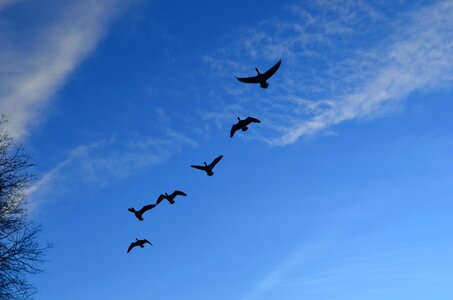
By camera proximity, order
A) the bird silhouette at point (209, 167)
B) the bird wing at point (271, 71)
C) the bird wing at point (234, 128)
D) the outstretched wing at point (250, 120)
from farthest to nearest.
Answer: the bird silhouette at point (209, 167)
the bird wing at point (234, 128)
the outstretched wing at point (250, 120)
the bird wing at point (271, 71)

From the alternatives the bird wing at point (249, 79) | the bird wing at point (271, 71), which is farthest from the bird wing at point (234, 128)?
the bird wing at point (271, 71)

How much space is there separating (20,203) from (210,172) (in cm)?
656

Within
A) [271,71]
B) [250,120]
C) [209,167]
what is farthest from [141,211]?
[271,71]

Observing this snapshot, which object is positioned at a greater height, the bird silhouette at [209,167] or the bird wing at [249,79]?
the bird wing at [249,79]

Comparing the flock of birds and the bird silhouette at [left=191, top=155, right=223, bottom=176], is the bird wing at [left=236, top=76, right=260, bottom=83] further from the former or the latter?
the bird silhouette at [left=191, top=155, right=223, bottom=176]

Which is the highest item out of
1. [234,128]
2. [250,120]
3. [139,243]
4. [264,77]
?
[264,77]

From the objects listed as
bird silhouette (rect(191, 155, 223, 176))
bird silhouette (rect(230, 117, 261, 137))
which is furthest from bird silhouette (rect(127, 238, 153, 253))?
bird silhouette (rect(230, 117, 261, 137))

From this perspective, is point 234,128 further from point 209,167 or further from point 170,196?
point 170,196

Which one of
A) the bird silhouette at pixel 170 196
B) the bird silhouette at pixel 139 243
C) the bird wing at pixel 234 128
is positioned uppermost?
the bird wing at pixel 234 128

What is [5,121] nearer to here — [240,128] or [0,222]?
[0,222]

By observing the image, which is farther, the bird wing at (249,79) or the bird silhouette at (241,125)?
the bird silhouette at (241,125)

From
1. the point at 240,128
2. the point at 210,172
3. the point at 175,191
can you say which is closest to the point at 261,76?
the point at 240,128

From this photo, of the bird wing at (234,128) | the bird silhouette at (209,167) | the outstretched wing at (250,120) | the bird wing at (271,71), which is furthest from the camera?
the bird silhouette at (209,167)

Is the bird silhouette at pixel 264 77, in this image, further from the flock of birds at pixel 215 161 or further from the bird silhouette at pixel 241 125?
the bird silhouette at pixel 241 125
